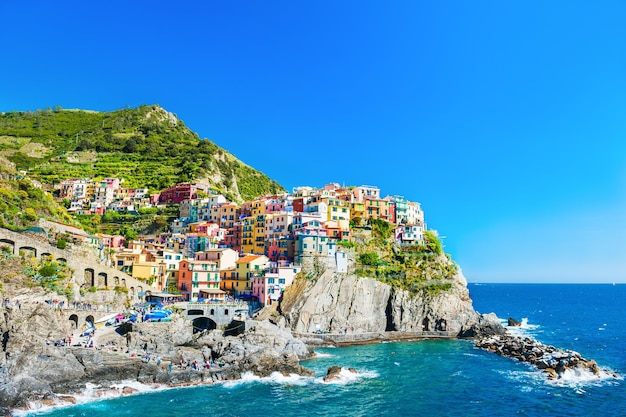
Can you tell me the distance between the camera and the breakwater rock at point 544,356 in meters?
50.8

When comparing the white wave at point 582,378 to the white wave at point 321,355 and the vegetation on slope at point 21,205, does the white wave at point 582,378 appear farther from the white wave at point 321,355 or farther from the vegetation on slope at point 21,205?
the vegetation on slope at point 21,205

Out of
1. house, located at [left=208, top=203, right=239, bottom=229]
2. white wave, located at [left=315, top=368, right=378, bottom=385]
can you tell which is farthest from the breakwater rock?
house, located at [left=208, top=203, right=239, bottom=229]

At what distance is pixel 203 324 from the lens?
64.5 m

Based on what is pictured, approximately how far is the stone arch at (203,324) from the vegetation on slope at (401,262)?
Answer: 2379 cm

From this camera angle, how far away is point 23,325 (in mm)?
43781

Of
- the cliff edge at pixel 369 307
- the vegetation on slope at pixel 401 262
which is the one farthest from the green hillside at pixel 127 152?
the cliff edge at pixel 369 307

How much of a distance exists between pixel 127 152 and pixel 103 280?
3570 inches

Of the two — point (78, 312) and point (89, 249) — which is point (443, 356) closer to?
point (78, 312)

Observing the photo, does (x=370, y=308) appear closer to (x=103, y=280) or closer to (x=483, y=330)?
(x=483, y=330)

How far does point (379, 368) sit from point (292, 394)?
13185mm

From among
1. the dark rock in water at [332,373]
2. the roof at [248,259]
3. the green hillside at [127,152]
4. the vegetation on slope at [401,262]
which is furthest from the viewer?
the green hillside at [127,152]

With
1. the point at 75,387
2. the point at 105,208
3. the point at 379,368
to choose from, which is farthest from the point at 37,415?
the point at 105,208

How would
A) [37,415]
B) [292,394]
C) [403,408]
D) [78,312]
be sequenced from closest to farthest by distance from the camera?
[37,415], [403,408], [292,394], [78,312]

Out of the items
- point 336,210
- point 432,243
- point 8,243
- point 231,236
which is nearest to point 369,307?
point 336,210
